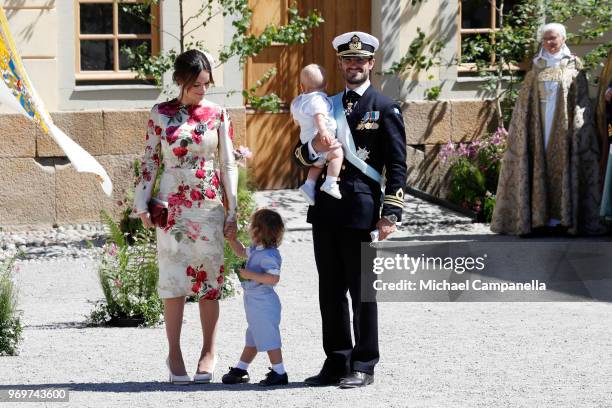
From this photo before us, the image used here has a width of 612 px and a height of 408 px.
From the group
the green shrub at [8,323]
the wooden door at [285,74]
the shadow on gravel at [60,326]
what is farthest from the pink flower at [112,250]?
the wooden door at [285,74]

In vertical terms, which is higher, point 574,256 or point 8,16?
point 8,16

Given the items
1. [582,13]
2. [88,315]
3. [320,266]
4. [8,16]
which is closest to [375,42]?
[320,266]

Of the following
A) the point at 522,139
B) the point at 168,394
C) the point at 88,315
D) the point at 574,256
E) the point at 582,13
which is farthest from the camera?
the point at 582,13

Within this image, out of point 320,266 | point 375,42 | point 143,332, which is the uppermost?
point 375,42

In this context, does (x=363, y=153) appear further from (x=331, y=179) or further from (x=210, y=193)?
(x=210, y=193)

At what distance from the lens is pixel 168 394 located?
7113 mm

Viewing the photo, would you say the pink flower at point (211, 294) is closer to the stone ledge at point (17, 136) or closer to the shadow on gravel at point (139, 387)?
the shadow on gravel at point (139, 387)

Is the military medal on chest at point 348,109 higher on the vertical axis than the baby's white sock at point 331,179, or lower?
higher

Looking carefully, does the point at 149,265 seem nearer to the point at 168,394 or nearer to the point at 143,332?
the point at 143,332

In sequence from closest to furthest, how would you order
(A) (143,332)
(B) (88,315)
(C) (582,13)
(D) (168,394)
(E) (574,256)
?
1. (D) (168,394)
2. (A) (143,332)
3. (B) (88,315)
4. (E) (574,256)
5. (C) (582,13)

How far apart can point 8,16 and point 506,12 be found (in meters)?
5.42

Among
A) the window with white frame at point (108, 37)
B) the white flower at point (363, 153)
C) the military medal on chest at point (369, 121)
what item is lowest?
the white flower at point (363, 153)

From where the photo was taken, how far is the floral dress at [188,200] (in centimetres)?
731

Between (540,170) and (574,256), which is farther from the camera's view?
(540,170)
